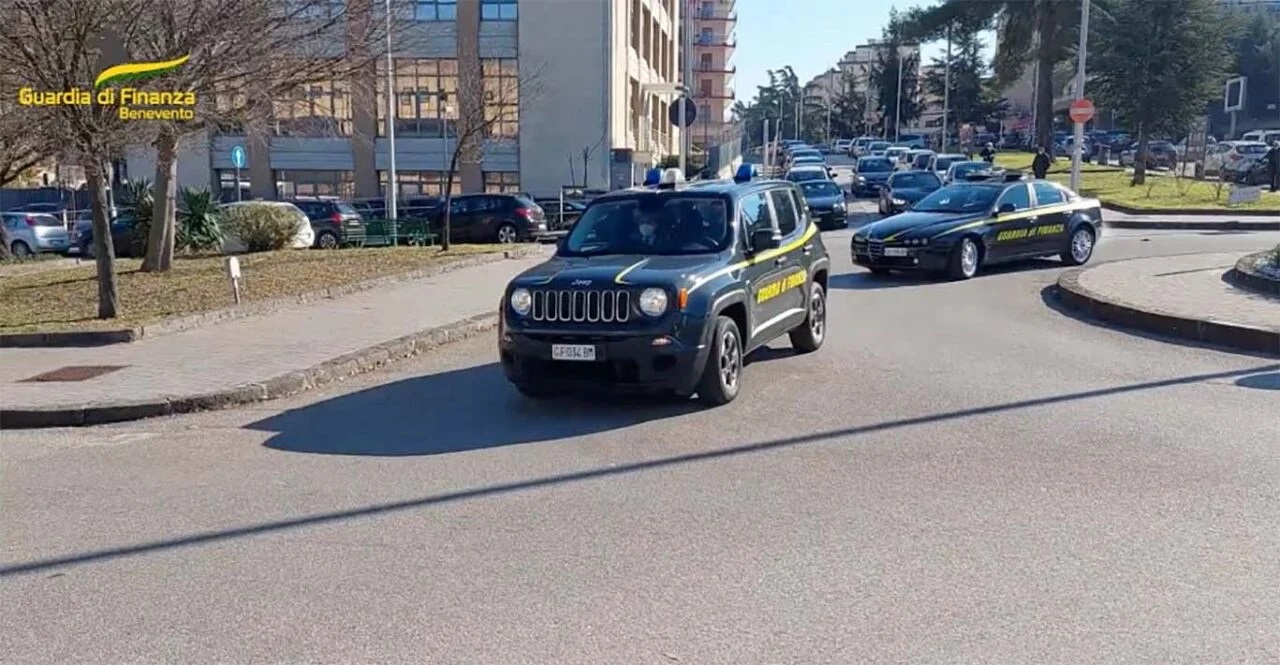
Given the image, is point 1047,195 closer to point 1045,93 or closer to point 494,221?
point 494,221

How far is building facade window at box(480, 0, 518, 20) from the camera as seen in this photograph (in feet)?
155

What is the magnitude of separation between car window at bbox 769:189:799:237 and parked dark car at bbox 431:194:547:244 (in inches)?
782

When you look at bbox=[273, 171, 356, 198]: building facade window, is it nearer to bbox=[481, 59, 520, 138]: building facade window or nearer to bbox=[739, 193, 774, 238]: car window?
bbox=[481, 59, 520, 138]: building facade window

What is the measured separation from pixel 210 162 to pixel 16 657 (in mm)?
50209

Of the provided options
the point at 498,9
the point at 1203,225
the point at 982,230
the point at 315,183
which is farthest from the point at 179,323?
the point at 315,183

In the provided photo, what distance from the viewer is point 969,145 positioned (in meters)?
77.6

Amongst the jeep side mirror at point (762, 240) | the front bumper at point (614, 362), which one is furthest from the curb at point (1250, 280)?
the front bumper at point (614, 362)

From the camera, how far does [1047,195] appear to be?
1852cm

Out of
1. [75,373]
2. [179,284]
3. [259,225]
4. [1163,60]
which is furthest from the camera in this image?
[1163,60]

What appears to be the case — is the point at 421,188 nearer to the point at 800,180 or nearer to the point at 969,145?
the point at 800,180

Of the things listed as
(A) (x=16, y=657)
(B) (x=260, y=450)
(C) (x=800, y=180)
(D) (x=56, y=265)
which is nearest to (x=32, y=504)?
(B) (x=260, y=450)

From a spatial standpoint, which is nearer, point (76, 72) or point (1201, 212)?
point (76, 72)

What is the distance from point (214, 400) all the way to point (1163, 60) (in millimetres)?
36763

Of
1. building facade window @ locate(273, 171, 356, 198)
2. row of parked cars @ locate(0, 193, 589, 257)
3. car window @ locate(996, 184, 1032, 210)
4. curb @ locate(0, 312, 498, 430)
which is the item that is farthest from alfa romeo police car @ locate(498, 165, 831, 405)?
building facade window @ locate(273, 171, 356, 198)
